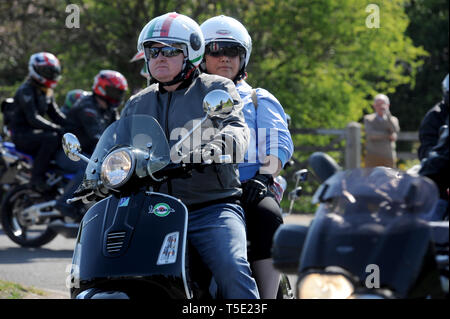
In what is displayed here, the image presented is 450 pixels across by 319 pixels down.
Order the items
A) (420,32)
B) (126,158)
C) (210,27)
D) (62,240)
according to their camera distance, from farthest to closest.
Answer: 1. (420,32)
2. (62,240)
3. (210,27)
4. (126,158)

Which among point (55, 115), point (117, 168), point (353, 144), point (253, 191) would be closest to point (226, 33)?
point (253, 191)

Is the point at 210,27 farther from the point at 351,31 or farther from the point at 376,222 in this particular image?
the point at 351,31

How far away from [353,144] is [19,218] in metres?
7.98

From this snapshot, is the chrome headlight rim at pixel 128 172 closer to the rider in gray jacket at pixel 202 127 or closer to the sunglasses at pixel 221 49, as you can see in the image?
the rider in gray jacket at pixel 202 127

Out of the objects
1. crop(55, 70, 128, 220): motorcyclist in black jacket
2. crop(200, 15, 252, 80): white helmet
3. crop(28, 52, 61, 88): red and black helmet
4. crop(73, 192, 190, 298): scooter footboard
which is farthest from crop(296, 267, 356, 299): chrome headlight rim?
crop(28, 52, 61, 88): red and black helmet

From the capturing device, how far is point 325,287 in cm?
294

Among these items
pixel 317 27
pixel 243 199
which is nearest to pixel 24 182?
pixel 243 199

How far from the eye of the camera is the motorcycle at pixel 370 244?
114 inches

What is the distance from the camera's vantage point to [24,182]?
11.1m

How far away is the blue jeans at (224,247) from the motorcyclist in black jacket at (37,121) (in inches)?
268

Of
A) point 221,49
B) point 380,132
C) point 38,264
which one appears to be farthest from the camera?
point 380,132

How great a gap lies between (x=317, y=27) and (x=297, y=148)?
7.84ft

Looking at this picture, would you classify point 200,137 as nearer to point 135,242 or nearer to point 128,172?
point 128,172

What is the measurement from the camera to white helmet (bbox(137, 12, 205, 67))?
14.3ft
